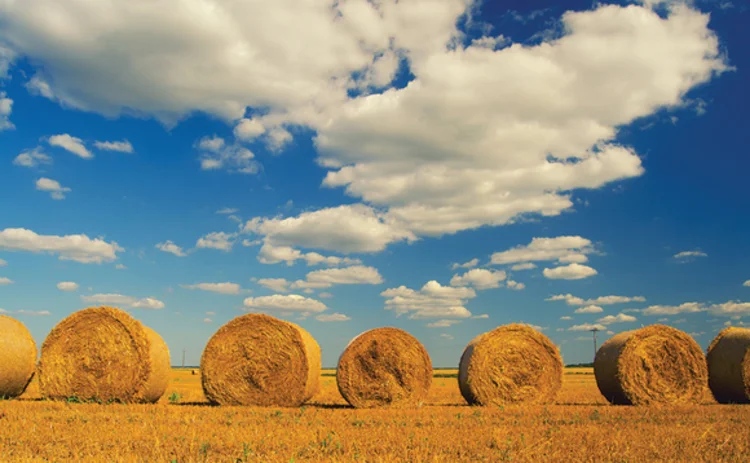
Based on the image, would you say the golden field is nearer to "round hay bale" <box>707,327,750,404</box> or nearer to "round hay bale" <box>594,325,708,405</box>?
"round hay bale" <box>594,325,708,405</box>

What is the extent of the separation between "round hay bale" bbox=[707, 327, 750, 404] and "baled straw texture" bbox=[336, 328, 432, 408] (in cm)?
886

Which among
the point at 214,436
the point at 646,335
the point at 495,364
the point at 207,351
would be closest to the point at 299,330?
the point at 207,351

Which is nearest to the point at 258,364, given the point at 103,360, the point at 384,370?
the point at 384,370

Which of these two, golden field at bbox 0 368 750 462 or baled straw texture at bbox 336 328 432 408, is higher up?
baled straw texture at bbox 336 328 432 408

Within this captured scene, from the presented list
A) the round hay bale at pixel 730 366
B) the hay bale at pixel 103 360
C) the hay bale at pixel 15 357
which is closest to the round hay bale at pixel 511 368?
the round hay bale at pixel 730 366

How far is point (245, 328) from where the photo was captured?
15.3m

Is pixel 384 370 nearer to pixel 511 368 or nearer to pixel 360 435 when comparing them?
pixel 511 368

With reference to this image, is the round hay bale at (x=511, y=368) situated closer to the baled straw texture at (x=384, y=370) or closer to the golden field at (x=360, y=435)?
the baled straw texture at (x=384, y=370)

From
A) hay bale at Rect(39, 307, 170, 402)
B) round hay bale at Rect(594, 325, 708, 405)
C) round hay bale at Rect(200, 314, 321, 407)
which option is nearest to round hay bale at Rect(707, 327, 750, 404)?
round hay bale at Rect(594, 325, 708, 405)

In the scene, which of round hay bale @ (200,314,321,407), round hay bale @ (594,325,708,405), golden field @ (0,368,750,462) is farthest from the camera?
round hay bale @ (594,325,708,405)

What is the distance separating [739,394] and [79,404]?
17.7m

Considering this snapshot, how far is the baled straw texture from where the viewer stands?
14.9m

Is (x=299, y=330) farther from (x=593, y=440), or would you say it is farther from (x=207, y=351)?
(x=593, y=440)

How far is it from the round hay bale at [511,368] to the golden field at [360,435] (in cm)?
266
